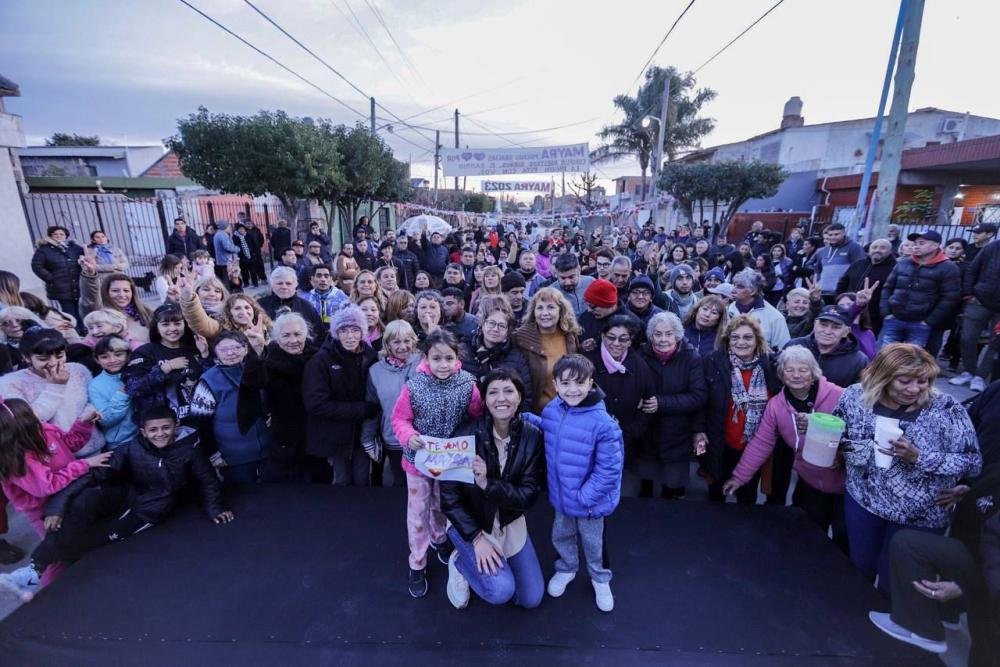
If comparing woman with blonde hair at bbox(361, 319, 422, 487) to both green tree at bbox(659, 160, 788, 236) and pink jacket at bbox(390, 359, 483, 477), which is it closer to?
pink jacket at bbox(390, 359, 483, 477)

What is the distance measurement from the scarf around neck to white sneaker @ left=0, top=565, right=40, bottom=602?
465 centimetres

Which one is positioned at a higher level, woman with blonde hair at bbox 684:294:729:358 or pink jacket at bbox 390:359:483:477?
woman with blonde hair at bbox 684:294:729:358

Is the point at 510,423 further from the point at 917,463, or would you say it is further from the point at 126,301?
the point at 126,301

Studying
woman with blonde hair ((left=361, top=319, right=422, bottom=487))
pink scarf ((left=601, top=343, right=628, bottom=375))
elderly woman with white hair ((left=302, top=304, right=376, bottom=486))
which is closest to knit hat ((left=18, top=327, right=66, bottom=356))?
elderly woman with white hair ((left=302, top=304, right=376, bottom=486))

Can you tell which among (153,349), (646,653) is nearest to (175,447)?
(153,349)

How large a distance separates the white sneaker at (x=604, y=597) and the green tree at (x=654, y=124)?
28951mm

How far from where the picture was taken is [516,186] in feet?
63.8

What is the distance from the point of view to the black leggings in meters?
2.70

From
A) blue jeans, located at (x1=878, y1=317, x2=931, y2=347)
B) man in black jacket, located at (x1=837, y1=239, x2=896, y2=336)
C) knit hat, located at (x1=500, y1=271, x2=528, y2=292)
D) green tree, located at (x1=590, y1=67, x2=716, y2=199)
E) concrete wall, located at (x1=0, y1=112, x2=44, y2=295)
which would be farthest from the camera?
green tree, located at (x1=590, y1=67, x2=716, y2=199)

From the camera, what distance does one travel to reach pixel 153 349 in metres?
3.12

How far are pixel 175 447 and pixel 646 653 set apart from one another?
304cm

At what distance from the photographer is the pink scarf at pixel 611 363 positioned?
10.3 ft

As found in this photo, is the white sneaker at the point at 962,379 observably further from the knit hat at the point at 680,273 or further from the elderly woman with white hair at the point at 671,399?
the elderly woman with white hair at the point at 671,399

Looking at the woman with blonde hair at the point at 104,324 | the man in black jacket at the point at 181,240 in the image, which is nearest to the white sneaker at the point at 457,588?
the woman with blonde hair at the point at 104,324
